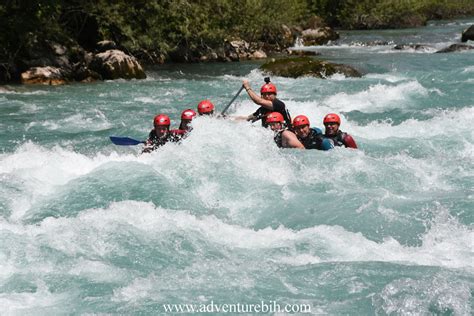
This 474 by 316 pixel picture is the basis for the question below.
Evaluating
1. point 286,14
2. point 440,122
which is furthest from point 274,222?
point 286,14

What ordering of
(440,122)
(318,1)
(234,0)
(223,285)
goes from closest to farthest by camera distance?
(223,285), (440,122), (234,0), (318,1)

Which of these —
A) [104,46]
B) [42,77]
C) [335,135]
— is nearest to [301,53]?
[104,46]

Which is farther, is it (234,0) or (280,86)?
(234,0)

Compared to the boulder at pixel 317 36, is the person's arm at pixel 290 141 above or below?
above

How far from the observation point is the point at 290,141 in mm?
8898

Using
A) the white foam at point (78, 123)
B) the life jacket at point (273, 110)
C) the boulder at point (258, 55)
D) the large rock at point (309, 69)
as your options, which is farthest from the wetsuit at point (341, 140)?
the boulder at point (258, 55)

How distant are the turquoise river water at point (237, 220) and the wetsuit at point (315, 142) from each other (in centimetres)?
18

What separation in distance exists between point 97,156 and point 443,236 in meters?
5.70

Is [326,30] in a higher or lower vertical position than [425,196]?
lower

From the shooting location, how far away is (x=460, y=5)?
51.2 m

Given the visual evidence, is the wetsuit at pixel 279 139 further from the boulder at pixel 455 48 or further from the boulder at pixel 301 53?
the boulder at pixel 301 53

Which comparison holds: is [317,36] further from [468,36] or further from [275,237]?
[275,237]

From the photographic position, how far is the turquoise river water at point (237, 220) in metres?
5.32

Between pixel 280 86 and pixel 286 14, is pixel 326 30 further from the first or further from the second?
pixel 280 86
